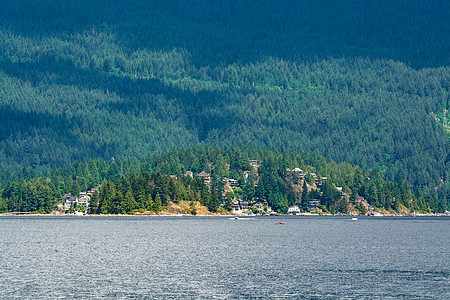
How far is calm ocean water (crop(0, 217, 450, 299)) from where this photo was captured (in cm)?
9475

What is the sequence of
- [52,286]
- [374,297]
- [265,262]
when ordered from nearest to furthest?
[374,297], [52,286], [265,262]

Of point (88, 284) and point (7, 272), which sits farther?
point (7, 272)

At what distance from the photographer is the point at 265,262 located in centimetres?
12662

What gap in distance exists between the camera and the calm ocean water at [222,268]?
9475 cm

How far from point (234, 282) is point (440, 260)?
46.5 meters

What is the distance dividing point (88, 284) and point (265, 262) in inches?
1455

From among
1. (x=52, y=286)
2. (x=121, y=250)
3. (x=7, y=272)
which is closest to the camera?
(x=52, y=286)

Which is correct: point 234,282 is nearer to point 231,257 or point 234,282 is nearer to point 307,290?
point 307,290

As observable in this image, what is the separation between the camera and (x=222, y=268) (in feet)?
389

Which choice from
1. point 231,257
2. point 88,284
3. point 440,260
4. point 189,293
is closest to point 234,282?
point 189,293

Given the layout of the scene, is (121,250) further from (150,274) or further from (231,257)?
(150,274)

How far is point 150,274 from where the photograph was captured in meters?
110

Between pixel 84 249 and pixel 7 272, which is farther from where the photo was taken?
pixel 84 249

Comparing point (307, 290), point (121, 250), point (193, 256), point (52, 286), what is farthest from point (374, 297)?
point (121, 250)
